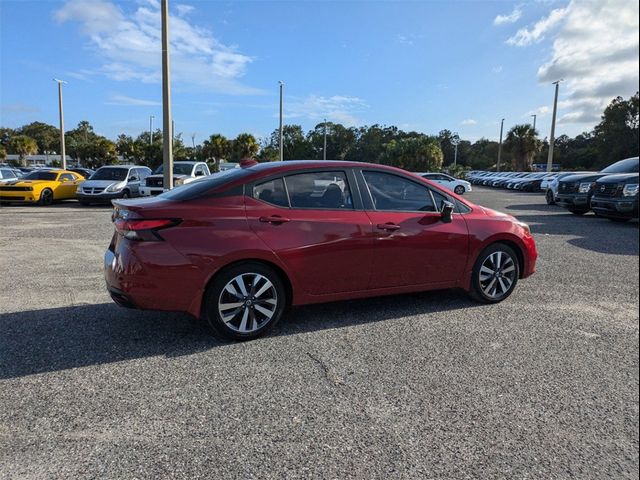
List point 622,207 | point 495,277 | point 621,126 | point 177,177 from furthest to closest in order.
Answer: point 177,177
point 495,277
point 622,207
point 621,126

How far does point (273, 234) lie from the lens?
408 cm

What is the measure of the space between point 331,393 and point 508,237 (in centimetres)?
299

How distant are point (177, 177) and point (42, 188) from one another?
4.98 metres

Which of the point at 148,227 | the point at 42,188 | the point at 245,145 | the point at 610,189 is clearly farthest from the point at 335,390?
the point at 245,145

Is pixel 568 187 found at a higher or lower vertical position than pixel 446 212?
higher

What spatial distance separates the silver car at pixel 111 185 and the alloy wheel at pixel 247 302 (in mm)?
14840

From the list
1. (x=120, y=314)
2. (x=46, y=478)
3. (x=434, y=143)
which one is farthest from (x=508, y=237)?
(x=434, y=143)

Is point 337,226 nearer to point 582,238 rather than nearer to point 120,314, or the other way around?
point 120,314

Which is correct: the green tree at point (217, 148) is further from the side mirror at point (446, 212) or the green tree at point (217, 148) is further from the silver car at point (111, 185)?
the side mirror at point (446, 212)

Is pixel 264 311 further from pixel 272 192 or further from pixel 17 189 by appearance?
pixel 17 189

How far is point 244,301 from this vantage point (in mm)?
4051

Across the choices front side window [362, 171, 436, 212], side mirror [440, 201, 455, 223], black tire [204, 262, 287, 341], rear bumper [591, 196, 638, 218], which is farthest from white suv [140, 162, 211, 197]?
rear bumper [591, 196, 638, 218]

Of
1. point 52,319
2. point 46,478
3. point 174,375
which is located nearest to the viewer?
point 46,478

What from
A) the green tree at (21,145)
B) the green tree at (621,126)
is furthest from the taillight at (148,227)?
the green tree at (21,145)
